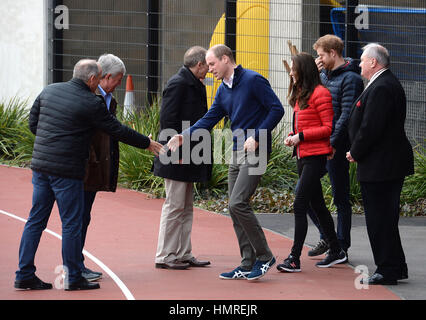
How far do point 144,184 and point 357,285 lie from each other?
5630 mm

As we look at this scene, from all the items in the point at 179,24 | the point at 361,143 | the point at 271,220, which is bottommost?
the point at 271,220

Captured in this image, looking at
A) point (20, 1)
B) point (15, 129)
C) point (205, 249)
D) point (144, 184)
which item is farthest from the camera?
point (20, 1)

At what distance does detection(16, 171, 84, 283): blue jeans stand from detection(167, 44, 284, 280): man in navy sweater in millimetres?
1317

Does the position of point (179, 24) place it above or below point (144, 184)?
above

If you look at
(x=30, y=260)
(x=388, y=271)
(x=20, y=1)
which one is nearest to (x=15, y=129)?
(x=20, y=1)

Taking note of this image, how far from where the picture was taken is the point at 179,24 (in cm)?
1688

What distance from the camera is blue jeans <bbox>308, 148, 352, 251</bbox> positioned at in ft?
25.7

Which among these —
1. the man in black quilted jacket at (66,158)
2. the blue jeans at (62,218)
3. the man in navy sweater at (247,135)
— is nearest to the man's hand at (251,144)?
the man in navy sweater at (247,135)

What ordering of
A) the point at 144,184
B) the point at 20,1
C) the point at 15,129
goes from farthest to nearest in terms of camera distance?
the point at 20,1 → the point at 15,129 → the point at 144,184

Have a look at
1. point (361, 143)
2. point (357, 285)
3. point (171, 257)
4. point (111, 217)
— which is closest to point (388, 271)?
point (357, 285)

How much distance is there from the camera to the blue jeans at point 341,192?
7832mm

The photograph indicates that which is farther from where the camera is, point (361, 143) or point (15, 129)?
point (15, 129)

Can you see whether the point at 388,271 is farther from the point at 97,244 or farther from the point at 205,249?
the point at 97,244

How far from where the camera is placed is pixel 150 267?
25.1 feet
